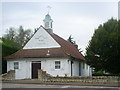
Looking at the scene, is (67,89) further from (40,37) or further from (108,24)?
(40,37)

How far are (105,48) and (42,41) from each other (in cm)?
991

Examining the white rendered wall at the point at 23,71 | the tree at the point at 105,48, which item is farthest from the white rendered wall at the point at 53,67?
the tree at the point at 105,48

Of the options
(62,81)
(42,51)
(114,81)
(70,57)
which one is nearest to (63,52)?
(70,57)

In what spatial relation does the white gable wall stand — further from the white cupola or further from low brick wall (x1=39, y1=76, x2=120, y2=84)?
low brick wall (x1=39, y1=76, x2=120, y2=84)

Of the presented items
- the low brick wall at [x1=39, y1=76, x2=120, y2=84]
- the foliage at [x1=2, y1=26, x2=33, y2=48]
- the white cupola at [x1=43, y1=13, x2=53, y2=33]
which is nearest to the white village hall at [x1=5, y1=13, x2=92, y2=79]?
the white cupola at [x1=43, y1=13, x2=53, y2=33]

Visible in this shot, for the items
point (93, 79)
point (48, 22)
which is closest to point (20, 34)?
point (48, 22)

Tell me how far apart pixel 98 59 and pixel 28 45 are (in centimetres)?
1104

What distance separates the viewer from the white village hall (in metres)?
A: 29.2

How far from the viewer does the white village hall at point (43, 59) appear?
29.2 meters

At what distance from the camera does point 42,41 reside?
31406 millimetres

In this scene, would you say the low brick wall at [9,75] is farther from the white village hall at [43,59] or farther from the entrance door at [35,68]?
the entrance door at [35,68]

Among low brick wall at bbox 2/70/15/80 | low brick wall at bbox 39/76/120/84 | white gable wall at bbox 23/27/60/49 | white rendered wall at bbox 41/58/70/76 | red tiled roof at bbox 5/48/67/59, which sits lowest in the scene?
low brick wall at bbox 39/76/120/84

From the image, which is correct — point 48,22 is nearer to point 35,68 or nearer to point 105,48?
point 35,68

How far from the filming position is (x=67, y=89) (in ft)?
58.2
